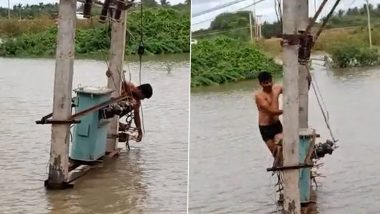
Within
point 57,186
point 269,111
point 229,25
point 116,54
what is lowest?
point 57,186

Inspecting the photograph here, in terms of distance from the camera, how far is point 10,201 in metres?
5.70

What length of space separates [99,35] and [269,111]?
15.9 m

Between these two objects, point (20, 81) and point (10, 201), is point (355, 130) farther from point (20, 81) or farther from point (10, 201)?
point (20, 81)

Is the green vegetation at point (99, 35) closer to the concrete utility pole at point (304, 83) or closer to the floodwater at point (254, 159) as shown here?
the floodwater at point (254, 159)

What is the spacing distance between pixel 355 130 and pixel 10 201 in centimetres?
532

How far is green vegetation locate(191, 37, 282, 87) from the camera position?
43.8ft

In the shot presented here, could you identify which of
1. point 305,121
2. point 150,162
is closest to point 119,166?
point 150,162

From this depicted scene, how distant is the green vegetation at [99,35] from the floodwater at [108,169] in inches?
365

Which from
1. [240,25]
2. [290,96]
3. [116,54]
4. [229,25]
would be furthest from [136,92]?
[240,25]

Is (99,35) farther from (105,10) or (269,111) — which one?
(269,111)

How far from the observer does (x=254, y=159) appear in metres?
7.89

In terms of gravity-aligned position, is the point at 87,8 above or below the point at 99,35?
below

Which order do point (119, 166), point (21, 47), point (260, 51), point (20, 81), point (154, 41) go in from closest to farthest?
point (119, 166) < point (260, 51) < point (20, 81) < point (154, 41) < point (21, 47)

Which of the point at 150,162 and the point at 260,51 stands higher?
the point at 260,51
